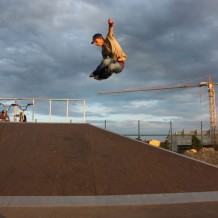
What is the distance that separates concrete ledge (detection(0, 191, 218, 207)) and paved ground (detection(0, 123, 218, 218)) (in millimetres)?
215

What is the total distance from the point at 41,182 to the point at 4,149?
269cm

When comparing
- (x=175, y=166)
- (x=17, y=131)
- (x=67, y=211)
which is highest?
(x=17, y=131)

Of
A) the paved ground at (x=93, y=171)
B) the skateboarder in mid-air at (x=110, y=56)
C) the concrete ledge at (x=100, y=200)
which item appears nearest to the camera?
the paved ground at (x=93, y=171)

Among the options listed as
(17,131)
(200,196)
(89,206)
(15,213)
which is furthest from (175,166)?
(17,131)

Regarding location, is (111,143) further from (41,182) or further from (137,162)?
(41,182)

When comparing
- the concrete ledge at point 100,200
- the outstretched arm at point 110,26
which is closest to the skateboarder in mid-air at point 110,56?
the outstretched arm at point 110,26

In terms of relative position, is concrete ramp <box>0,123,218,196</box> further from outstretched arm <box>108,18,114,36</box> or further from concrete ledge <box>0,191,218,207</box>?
outstretched arm <box>108,18,114,36</box>

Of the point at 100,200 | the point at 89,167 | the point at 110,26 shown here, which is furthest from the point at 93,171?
the point at 110,26

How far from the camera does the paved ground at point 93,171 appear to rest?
23.3ft

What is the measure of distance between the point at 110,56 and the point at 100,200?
3437mm

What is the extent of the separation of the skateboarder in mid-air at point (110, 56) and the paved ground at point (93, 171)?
2.74 meters

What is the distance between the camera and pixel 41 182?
8258 millimetres

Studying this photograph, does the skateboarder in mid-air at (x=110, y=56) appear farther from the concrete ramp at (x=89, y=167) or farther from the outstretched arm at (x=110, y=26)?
the concrete ramp at (x=89, y=167)

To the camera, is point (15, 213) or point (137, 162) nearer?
point (15, 213)
